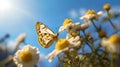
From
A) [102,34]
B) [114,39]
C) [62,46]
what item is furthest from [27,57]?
[114,39]

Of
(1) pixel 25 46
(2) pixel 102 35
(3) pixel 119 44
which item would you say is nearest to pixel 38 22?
(1) pixel 25 46

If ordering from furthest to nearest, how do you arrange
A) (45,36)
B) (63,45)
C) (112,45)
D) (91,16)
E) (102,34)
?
(91,16) → (45,36) → (63,45) → (102,34) → (112,45)

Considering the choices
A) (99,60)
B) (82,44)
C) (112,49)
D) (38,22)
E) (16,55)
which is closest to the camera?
(112,49)

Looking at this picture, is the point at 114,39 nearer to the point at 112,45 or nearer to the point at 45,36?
the point at 112,45

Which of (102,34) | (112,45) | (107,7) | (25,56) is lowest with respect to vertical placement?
(112,45)

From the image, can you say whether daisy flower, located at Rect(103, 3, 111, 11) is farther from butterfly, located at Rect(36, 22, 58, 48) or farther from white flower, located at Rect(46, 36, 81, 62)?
white flower, located at Rect(46, 36, 81, 62)

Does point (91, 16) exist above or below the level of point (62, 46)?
above

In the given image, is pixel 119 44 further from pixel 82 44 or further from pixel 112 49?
pixel 82 44

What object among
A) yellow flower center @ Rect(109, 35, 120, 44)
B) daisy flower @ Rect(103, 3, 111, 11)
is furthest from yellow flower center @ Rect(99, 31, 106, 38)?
daisy flower @ Rect(103, 3, 111, 11)
